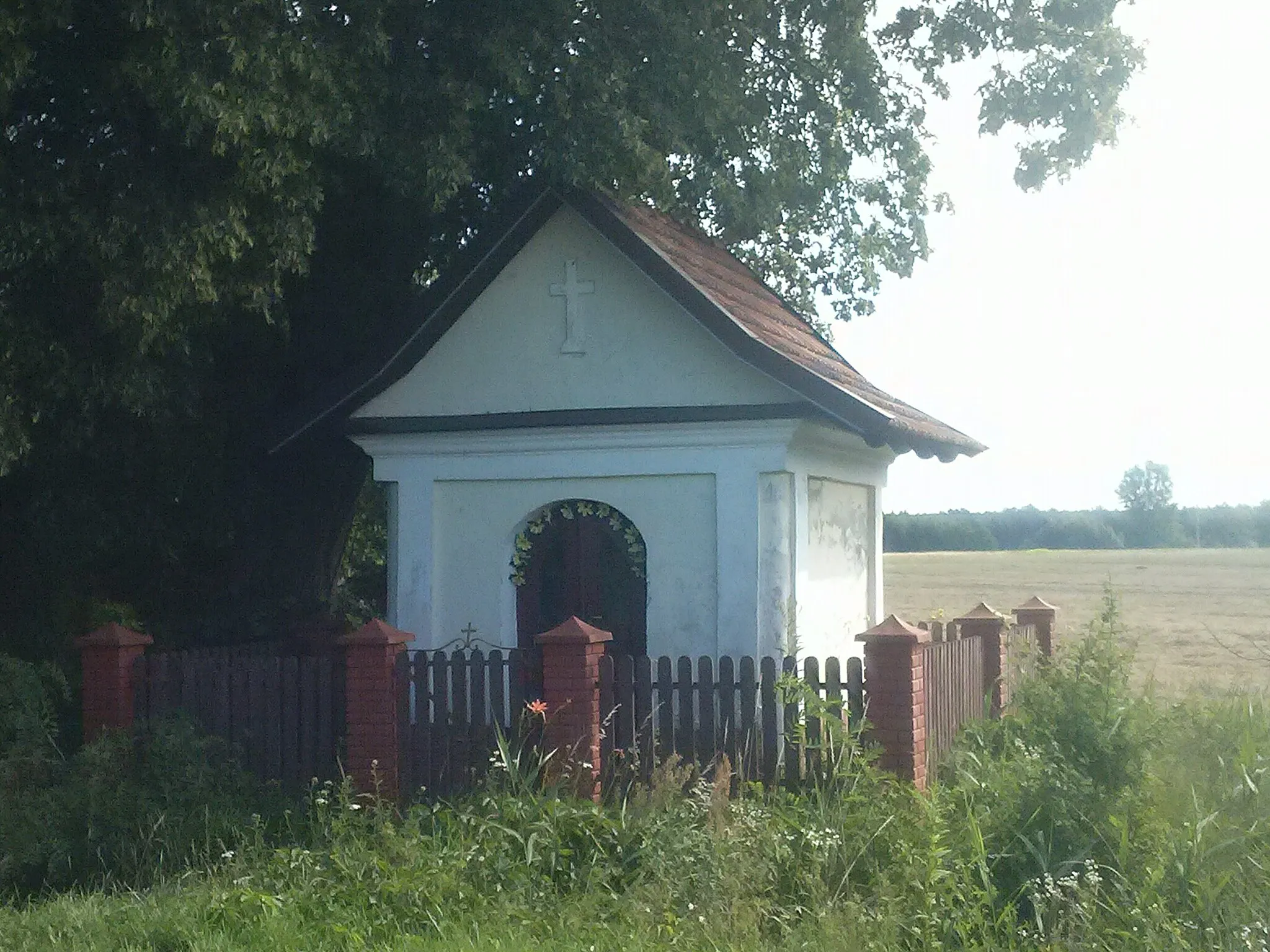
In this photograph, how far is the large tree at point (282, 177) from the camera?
940 centimetres

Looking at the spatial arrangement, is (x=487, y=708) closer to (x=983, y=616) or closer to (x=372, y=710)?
(x=372, y=710)

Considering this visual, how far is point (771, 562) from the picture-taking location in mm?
10719

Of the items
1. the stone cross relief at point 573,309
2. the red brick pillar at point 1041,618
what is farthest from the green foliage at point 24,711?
the red brick pillar at point 1041,618

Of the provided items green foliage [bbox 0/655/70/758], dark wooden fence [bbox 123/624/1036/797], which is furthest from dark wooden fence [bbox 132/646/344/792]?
green foliage [bbox 0/655/70/758]

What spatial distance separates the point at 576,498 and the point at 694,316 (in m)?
1.76

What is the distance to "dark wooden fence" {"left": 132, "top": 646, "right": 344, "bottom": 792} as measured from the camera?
9859mm

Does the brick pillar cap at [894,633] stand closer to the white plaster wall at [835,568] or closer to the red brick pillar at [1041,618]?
the white plaster wall at [835,568]

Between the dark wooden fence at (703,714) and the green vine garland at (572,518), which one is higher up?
the green vine garland at (572,518)

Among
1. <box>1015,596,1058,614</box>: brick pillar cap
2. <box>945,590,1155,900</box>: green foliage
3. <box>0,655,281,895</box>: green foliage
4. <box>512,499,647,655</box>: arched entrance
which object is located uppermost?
<box>512,499,647,655</box>: arched entrance

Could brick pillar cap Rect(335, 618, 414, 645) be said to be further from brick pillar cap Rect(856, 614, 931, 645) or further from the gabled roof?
brick pillar cap Rect(856, 614, 931, 645)

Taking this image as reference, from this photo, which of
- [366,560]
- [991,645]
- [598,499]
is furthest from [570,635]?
[366,560]

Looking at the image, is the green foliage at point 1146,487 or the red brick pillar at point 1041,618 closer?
the red brick pillar at point 1041,618

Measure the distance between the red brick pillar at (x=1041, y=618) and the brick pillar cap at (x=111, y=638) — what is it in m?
8.96

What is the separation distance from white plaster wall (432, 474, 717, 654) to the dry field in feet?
21.6
